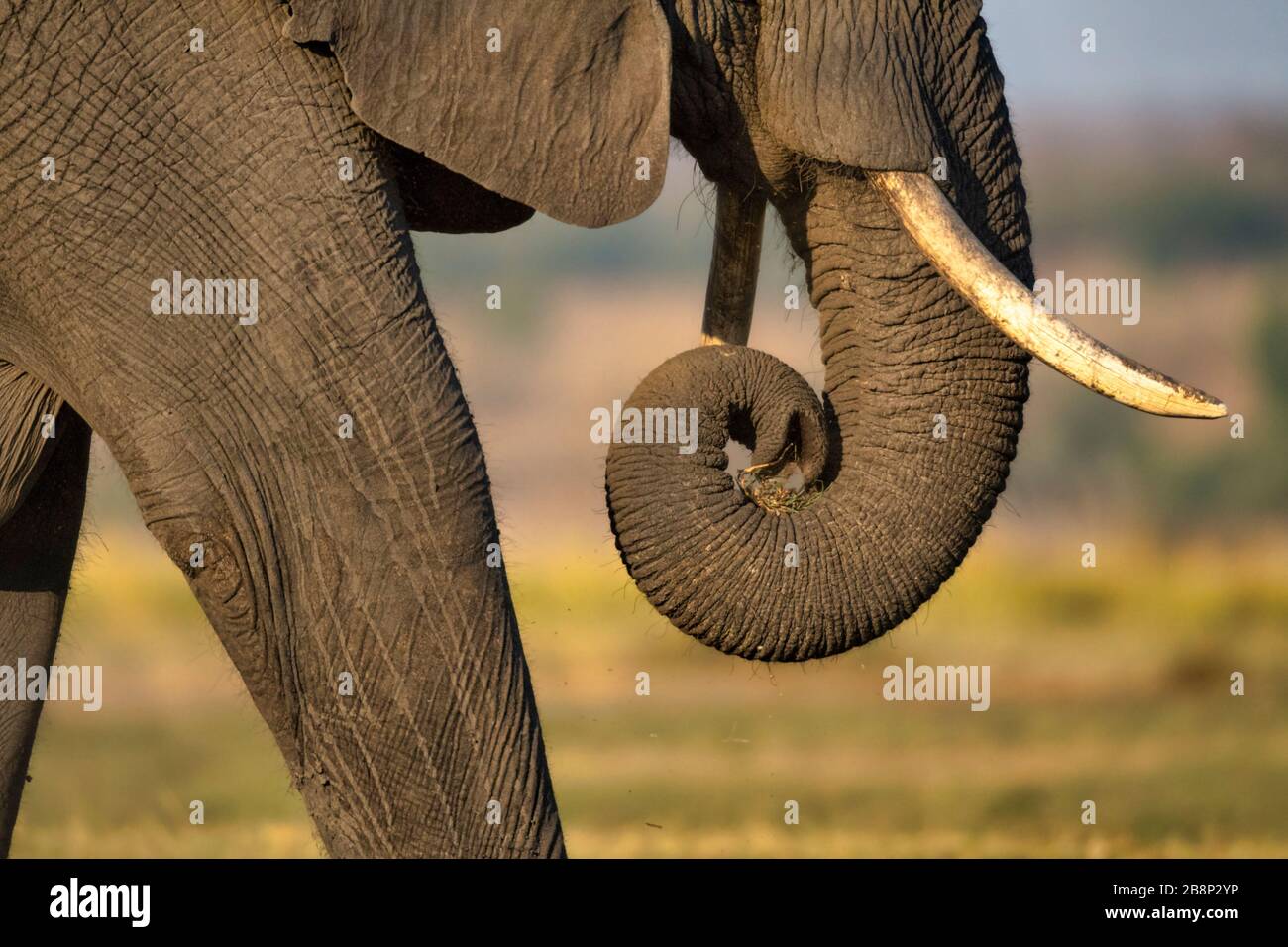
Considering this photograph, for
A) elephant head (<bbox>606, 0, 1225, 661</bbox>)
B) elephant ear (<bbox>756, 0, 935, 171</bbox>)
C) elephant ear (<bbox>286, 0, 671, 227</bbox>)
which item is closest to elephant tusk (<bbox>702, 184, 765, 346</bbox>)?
elephant head (<bbox>606, 0, 1225, 661</bbox>)

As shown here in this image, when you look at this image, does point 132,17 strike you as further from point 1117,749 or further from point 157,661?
point 157,661

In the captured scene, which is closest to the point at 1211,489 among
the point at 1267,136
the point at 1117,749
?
the point at 1267,136

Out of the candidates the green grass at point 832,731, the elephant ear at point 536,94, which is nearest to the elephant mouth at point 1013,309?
the elephant ear at point 536,94

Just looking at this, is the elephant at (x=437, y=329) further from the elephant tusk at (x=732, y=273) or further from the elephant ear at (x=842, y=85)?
the elephant tusk at (x=732, y=273)

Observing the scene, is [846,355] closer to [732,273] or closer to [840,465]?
[840,465]

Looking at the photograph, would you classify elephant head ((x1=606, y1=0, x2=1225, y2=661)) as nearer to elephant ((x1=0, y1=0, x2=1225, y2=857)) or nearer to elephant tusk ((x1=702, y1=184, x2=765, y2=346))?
elephant ((x1=0, y1=0, x2=1225, y2=857))

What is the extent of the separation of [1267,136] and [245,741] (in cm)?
2716

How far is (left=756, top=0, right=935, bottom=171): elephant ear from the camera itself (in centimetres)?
395

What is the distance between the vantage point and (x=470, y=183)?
414 centimetres

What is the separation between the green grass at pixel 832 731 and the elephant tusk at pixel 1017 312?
870 millimetres

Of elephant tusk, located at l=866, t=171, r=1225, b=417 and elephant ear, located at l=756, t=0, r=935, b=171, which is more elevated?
elephant ear, located at l=756, t=0, r=935, b=171

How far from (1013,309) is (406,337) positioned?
108 cm

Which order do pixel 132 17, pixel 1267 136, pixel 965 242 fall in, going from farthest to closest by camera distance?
pixel 1267 136 < pixel 965 242 < pixel 132 17

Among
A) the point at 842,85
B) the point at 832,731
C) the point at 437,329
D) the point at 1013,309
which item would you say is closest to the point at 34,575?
the point at 437,329
